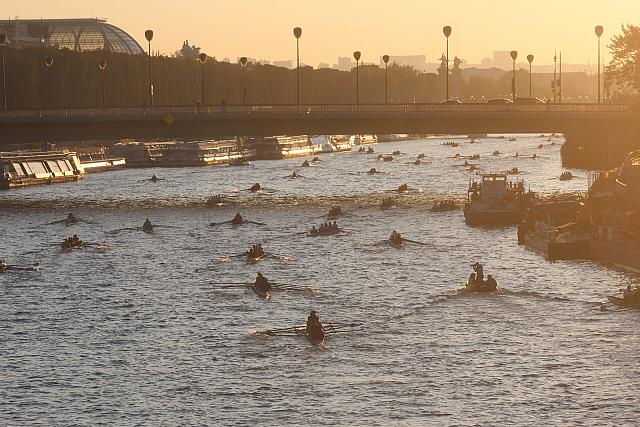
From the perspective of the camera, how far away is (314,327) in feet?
283

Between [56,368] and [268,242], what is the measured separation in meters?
56.9

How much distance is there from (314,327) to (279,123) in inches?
3651

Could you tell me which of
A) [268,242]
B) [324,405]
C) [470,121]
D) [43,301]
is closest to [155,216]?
[268,242]

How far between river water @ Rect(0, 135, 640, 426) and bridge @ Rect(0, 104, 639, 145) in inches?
1177

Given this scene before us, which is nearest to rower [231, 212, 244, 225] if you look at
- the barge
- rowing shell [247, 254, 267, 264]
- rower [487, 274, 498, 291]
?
the barge

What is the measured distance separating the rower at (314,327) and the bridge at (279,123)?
8406cm

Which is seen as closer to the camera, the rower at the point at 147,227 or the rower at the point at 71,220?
the rower at the point at 147,227

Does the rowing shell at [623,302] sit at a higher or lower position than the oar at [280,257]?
lower

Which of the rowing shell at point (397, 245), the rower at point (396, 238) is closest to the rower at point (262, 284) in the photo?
the rowing shell at point (397, 245)

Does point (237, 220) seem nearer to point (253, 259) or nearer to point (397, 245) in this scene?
point (397, 245)

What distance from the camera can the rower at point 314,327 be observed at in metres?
85.8

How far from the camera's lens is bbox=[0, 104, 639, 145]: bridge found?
170 metres

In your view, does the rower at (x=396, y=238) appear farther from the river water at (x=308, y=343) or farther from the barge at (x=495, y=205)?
the barge at (x=495, y=205)

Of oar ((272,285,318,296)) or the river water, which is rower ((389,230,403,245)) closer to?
the river water
